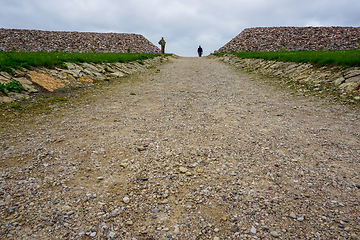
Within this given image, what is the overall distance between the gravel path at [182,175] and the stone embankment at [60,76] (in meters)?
3.37

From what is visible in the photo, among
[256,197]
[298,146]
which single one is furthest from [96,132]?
[298,146]

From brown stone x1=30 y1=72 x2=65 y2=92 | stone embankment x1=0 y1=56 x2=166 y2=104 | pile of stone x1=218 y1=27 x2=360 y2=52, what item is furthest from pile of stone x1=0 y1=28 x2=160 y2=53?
brown stone x1=30 y1=72 x2=65 y2=92

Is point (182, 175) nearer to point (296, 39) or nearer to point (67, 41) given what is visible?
point (296, 39)

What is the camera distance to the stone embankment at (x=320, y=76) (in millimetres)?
11773

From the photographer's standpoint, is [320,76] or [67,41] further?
[67,41]

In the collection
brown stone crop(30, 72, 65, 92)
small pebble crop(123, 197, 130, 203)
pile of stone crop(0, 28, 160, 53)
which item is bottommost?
small pebble crop(123, 197, 130, 203)

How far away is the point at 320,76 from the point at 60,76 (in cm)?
2067

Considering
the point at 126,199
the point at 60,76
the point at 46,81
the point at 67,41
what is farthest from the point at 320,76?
the point at 67,41

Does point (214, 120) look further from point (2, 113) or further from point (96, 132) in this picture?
point (2, 113)

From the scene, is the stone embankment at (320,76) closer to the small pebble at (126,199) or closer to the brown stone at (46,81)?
the small pebble at (126,199)

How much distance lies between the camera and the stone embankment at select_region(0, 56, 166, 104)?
36.0 feet

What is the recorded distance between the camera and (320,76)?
1428cm

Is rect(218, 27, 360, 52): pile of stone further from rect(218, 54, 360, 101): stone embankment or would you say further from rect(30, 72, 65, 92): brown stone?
rect(30, 72, 65, 92): brown stone

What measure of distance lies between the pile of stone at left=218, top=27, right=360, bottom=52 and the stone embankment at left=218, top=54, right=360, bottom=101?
24678 mm
